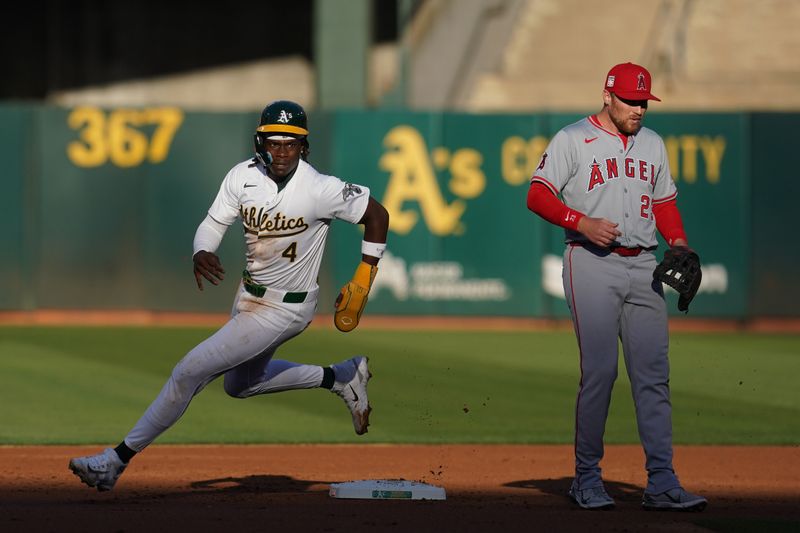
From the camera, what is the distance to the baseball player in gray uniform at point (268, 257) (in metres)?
7.18

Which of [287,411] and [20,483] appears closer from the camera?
[20,483]

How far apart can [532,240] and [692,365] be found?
14.1ft

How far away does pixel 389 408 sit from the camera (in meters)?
11.8

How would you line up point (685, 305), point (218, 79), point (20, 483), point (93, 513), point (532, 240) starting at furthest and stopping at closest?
point (218, 79) → point (532, 240) → point (20, 483) → point (685, 305) → point (93, 513)

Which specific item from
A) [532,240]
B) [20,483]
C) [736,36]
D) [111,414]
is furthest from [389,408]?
[736,36]

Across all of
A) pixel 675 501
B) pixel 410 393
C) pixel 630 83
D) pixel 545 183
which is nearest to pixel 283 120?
pixel 545 183

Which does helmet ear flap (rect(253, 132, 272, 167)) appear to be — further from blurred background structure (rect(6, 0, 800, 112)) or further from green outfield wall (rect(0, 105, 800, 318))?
blurred background structure (rect(6, 0, 800, 112))

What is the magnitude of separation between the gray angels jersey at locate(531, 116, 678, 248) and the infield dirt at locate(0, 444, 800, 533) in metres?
1.49

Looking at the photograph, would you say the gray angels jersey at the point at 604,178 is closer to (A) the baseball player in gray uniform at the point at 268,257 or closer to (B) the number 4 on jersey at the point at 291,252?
(A) the baseball player in gray uniform at the point at 268,257

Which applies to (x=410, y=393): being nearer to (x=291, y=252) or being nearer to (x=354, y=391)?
(x=354, y=391)

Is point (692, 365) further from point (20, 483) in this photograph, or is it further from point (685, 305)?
point (20, 483)

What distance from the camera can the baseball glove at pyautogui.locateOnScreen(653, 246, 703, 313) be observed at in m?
7.27

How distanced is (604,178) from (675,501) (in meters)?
1.70

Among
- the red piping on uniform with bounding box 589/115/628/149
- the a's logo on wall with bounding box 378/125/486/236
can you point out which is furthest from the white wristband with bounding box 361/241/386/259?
the a's logo on wall with bounding box 378/125/486/236
